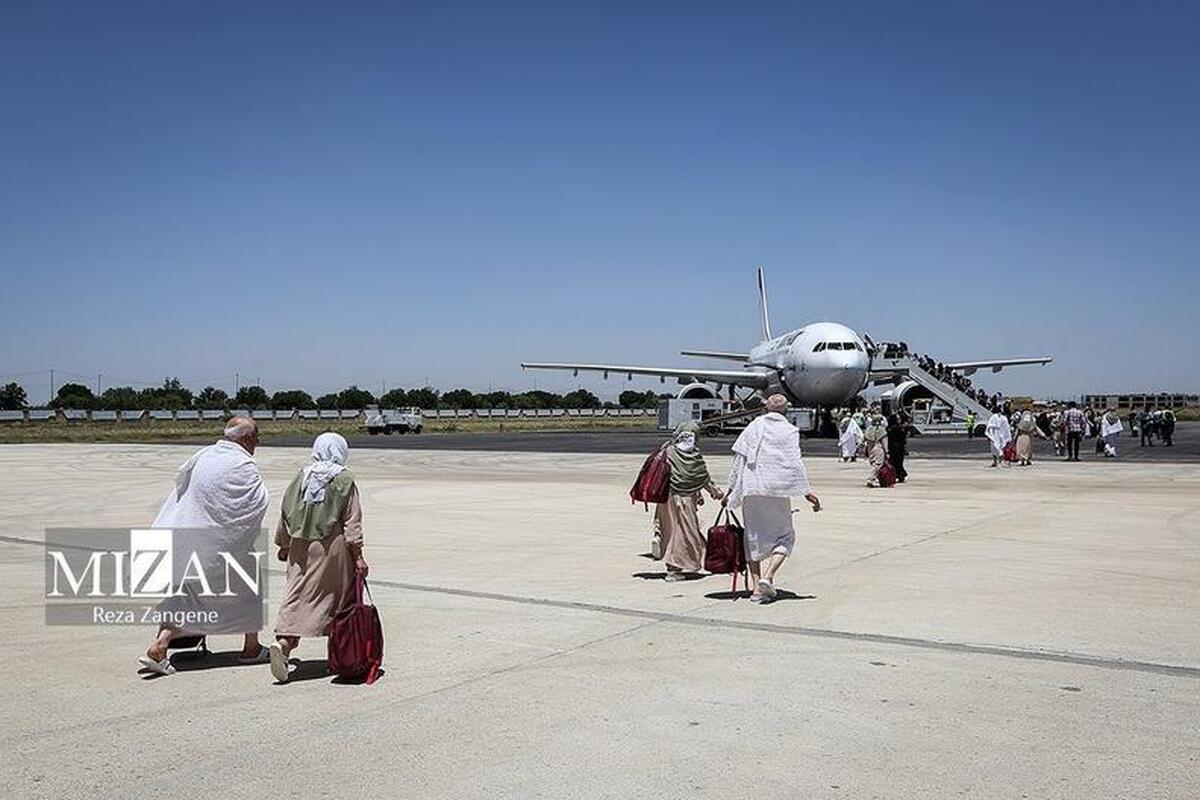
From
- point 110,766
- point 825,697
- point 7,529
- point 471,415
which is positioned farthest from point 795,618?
point 471,415

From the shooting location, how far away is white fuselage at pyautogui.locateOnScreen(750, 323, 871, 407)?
141 ft

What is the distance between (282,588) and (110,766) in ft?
16.7

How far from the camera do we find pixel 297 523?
6621mm

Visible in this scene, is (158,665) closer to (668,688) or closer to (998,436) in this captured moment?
(668,688)

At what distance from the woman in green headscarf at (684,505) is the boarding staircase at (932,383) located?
138 feet

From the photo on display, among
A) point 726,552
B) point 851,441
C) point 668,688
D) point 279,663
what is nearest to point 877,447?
point 851,441

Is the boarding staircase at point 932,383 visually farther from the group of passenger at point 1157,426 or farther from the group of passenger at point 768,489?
the group of passenger at point 768,489

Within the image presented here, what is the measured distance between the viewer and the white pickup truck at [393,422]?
6844 cm

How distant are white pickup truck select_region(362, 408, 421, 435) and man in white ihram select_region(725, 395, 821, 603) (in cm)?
6084

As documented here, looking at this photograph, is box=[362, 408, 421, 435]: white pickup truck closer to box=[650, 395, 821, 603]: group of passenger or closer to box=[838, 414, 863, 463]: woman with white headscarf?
box=[838, 414, 863, 463]: woman with white headscarf

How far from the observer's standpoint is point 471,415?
397ft

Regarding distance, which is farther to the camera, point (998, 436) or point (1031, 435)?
point (1031, 435)

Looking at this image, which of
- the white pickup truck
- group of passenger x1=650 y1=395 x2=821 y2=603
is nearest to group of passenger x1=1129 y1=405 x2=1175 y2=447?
group of passenger x1=650 y1=395 x2=821 y2=603

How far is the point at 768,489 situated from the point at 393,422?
2459 inches
